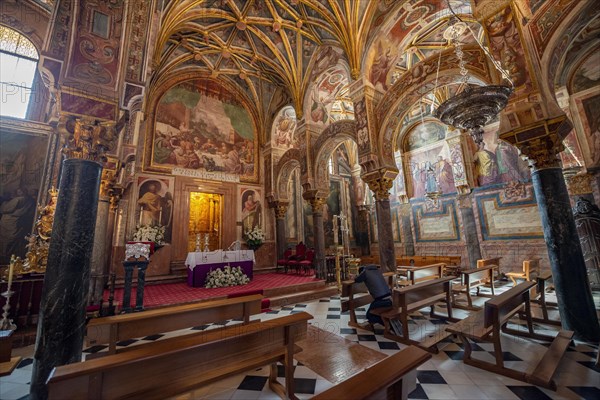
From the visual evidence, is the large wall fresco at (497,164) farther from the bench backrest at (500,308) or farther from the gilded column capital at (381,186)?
the bench backrest at (500,308)

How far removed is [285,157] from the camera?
12.8 metres

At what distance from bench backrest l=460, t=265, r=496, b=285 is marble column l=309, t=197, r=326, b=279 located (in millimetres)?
4824

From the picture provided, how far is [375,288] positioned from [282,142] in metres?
10.3

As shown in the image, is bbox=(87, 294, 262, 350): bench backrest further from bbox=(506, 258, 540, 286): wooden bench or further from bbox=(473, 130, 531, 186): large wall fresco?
bbox=(473, 130, 531, 186): large wall fresco

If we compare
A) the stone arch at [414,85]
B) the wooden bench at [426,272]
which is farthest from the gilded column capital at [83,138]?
the wooden bench at [426,272]

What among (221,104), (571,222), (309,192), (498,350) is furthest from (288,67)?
(498,350)

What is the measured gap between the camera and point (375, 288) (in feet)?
15.1

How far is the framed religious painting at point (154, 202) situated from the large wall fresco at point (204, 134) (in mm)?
704

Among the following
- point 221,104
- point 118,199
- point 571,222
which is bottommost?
point 571,222

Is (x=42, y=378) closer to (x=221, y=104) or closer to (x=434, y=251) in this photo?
(x=221, y=104)

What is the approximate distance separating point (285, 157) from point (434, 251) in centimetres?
950

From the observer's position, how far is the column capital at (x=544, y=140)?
4609 mm

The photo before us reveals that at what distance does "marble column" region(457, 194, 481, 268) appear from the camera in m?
11.3

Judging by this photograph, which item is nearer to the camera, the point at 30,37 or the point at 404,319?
the point at 404,319
